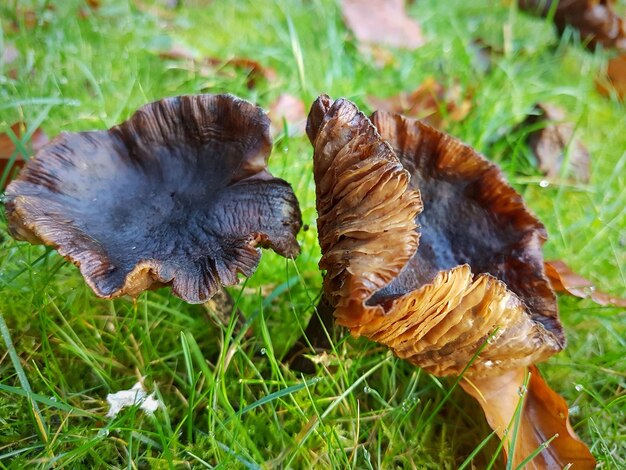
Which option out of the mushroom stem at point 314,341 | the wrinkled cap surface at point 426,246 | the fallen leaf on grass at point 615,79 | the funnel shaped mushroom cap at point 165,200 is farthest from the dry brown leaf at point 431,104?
the mushroom stem at point 314,341

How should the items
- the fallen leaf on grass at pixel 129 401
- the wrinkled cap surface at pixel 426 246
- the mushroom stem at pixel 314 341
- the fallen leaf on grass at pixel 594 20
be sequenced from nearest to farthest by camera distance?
the wrinkled cap surface at pixel 426 246 → the fallen leaf on grass at pixel 129 401 → the mushroom stem at pixel 314 341 → the fallen leaf on grass at pixel 594 20

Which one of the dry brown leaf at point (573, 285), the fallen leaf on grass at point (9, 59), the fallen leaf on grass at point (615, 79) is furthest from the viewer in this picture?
the fallen leaf on grass at point (615, 79)

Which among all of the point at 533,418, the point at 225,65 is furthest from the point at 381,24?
the point at 533,418

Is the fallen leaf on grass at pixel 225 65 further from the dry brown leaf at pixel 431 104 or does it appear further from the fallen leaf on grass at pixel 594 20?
the fallen leaf on grass at pixel 594 20

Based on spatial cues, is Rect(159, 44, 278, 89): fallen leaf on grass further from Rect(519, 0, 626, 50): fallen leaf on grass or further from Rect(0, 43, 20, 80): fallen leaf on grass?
Rect(519, 0, 626, 50): fallen leaf on grass

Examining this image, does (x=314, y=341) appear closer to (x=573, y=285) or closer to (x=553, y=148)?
(x=573, y=285)

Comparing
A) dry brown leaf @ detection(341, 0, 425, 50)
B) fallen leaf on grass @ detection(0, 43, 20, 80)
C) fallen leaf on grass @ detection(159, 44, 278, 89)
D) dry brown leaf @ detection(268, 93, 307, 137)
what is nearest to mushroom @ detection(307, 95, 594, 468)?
dry brown leaf @ detection(268, 93, 307, 137)
